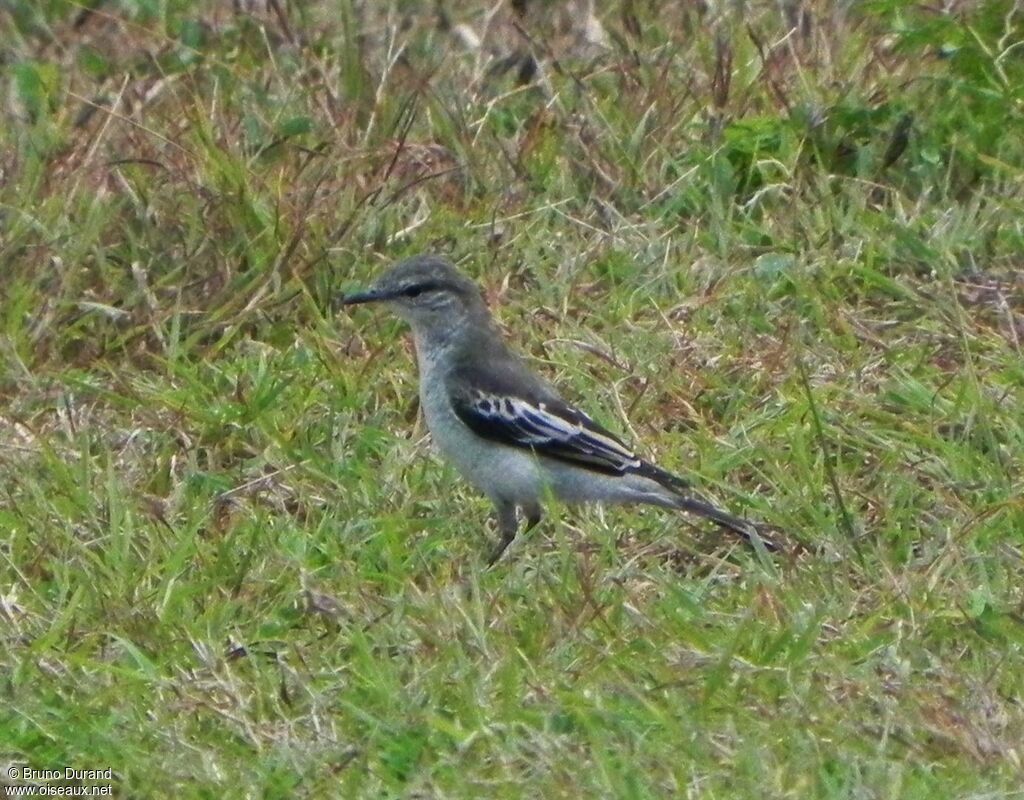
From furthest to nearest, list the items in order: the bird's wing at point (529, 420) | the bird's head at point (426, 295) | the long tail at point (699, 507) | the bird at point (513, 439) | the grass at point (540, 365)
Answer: the bird's head at point (426, 295) < the bird's wing at point (529, 420) < the bird at point (513, 439) < the long tail at point (699, 507) < the grass at point (540, 365)

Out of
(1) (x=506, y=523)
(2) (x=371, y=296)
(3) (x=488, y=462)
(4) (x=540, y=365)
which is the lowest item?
(4) (x=540, y=365)

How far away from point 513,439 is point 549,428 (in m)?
0.13

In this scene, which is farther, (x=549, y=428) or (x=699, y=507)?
(x=549, y=428)

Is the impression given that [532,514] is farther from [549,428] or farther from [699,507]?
[699,507]

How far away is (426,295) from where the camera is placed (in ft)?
26.8

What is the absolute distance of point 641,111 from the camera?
32.9 ft

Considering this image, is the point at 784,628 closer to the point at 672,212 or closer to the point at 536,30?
the point at 672,212

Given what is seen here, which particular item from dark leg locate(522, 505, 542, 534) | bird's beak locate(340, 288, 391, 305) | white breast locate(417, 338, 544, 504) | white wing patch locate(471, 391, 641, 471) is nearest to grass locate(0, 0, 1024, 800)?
dark leg locate(522, 505, 542, 534)

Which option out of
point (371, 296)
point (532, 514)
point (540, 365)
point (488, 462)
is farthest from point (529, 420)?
point (540, 365)

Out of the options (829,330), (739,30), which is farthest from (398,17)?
(829,330)

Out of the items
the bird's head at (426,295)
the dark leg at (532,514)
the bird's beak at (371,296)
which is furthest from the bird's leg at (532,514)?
the bird's beak at (371,296)

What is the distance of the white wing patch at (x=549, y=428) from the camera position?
756 centimetres

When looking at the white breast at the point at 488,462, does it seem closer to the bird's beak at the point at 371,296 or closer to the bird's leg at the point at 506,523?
the bird's leg at the point at 506,523

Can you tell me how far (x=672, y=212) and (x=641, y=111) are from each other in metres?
0.67
